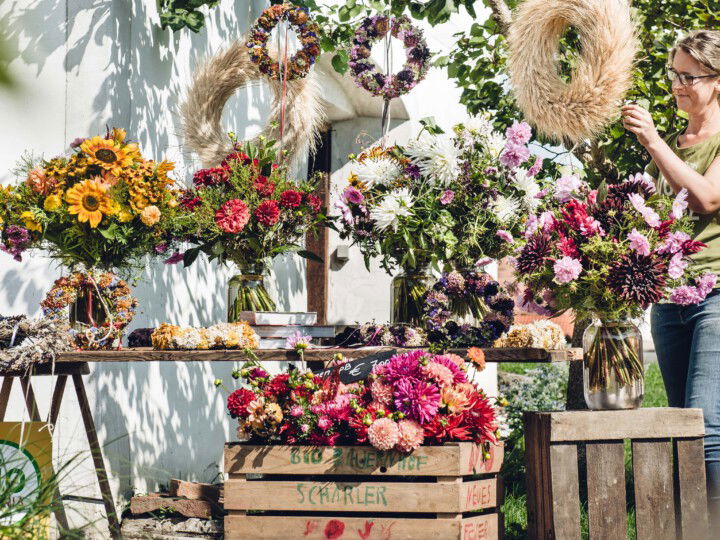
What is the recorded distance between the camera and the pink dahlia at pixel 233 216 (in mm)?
2811

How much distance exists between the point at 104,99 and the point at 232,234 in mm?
905

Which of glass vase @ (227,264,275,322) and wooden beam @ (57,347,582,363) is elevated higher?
glass vase @ (227,264,275,322)

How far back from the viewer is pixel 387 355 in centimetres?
227

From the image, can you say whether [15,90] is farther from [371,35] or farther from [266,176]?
[371,35]

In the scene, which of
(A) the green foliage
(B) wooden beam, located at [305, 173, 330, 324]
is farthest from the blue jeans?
(B) wooden beam, located at [305, 173, 330, 324]

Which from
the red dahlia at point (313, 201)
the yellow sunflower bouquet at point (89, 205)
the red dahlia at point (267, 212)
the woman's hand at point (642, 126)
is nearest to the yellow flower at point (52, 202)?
the yellow sunflower bouquet at point (89, 205)

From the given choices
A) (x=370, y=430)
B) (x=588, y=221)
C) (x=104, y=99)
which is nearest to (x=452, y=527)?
(x=370, y=430)

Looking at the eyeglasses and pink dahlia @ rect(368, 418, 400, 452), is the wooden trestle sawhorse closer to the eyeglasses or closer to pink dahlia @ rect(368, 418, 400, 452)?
pink dahlia @ rect(368, 418, 400, 452)

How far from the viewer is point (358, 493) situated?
6.93 feet

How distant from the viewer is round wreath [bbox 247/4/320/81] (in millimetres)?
3373

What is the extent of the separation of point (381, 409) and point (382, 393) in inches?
1.8

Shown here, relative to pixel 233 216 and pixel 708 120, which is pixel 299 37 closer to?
pixel 233 216

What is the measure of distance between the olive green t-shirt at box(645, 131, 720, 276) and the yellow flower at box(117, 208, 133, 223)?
1610 mm

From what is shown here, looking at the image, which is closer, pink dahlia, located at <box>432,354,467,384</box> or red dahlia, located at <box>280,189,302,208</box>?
pink dahlia, located at <box>432,354,467,384</box>
